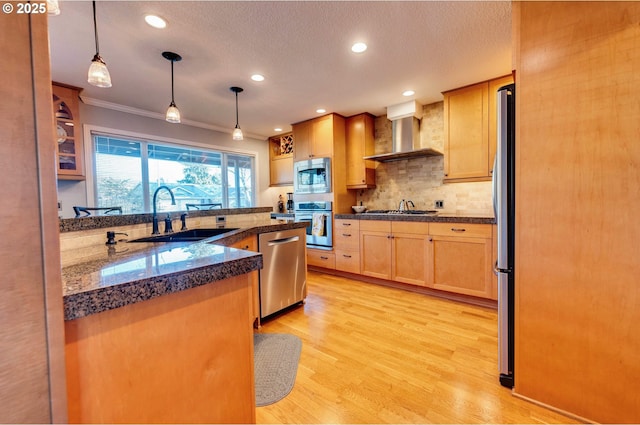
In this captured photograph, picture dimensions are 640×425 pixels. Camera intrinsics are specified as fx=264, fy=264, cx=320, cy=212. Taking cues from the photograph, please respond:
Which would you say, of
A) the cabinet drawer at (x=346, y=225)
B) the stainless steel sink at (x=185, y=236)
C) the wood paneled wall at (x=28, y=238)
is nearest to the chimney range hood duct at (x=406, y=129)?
the cabinet drawer at (x=346, y=225)

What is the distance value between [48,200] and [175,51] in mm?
2220

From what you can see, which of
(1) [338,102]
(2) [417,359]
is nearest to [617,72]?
(2) [417,359]

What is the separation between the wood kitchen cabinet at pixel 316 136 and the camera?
12.6 feet

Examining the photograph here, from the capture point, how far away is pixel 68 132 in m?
2.87

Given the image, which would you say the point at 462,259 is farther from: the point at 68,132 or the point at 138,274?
the point at 68,132

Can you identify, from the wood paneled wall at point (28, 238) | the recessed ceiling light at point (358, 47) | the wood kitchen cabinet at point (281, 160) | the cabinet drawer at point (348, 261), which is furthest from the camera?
the wood kitchen cabinet at point (281, 160)

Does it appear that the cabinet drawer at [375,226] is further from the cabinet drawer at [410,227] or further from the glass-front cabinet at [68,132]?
the glass-front cabinet at [68,132]

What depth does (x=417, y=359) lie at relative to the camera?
1.76m

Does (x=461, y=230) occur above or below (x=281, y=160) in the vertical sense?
below

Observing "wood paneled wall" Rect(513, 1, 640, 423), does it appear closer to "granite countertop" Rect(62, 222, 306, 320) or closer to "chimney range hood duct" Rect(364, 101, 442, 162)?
"granite countertop" Rect(62, 222, 306, 320)

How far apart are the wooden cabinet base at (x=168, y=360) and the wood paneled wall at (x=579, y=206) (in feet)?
4.60

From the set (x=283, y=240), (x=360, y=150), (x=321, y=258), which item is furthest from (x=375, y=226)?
(x=283, y=240)

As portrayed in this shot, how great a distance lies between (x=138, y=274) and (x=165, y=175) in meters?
3.76

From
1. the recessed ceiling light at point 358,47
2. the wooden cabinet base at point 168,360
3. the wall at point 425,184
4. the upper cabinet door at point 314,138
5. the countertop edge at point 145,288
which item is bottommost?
the wooden cabinet base at point 168,360
